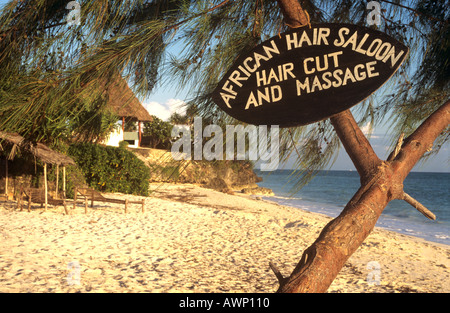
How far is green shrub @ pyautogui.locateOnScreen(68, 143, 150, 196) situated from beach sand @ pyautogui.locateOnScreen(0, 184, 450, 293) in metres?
3.39

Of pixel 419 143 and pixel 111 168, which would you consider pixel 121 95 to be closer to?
pixel 419 143

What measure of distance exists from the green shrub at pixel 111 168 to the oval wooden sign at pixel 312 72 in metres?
14.2

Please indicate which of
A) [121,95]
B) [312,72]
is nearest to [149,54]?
[121,95]

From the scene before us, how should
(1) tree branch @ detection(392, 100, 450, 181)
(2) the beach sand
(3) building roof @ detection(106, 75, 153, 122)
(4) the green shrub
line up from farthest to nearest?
(4) the green shrub, (2) the beach sand, (3) building roof @ detection(106, 75, 153, 122), (1) tree branch @ detection(392, 100, 450, 181)

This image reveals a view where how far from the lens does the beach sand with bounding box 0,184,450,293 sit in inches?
231

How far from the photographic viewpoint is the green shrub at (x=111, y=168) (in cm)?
1591

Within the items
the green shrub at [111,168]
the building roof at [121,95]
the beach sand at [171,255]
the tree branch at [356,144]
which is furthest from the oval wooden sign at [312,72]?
the green shrub at [111,168]

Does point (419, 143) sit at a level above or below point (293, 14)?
below

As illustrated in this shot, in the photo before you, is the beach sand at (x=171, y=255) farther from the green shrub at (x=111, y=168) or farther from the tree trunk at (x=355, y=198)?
the green shrub at (x=111, y=168)

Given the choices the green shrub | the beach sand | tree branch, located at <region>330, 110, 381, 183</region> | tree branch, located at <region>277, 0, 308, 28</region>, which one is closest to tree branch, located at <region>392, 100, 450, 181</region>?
tree branch, located at <region>330, 110, 381, 183</region>

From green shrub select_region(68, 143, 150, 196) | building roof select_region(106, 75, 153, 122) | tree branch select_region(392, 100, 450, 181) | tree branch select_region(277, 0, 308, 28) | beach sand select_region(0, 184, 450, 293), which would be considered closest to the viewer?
tree branch select_region(277, 0, 308, 28)

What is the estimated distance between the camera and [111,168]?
16.4 meters

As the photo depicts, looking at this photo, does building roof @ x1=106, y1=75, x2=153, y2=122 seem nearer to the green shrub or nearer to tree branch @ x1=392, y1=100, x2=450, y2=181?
tree branch @ x1=392, y1=100, x2=450, y2=181

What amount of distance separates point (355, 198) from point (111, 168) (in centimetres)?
1497
